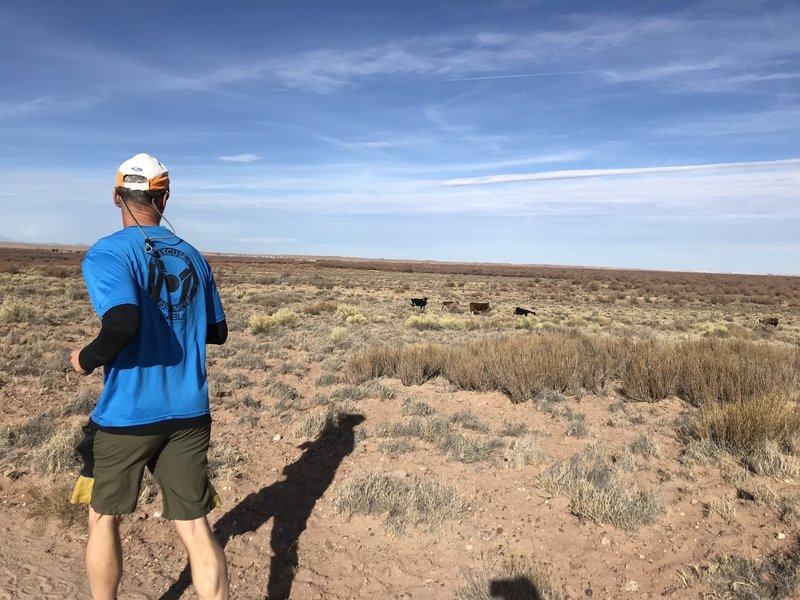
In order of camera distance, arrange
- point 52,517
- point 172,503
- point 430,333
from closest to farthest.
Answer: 1. point 172,503
2. point 52,517
3. point 430,333

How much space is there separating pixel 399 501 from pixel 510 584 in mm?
1182

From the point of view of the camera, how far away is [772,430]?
484cm

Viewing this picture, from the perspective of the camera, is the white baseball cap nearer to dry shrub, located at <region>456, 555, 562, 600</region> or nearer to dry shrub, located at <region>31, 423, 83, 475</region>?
dry shrub, located at <region>456, 555, 562, 600</region>

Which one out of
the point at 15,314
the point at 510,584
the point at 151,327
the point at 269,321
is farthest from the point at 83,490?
the point at 15,314

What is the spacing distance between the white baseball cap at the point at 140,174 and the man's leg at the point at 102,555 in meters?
1.33

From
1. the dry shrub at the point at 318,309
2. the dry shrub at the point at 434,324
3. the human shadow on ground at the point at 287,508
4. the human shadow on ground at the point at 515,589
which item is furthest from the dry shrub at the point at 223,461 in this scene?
the dry shrub at the point at 318,309

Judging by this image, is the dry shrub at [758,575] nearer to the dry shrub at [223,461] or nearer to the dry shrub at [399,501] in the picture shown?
the dry shrub at [399,501]

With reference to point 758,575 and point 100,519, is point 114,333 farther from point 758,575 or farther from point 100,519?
point 758,575

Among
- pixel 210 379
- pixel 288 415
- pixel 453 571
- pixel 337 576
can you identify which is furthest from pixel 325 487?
pixel 210 379

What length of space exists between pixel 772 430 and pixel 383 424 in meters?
3.68

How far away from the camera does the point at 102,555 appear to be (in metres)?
2.22

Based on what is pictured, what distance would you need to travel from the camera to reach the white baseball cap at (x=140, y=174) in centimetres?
218

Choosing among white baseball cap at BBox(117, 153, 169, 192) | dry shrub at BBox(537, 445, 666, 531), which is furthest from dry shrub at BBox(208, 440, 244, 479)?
white baseball cap at BBox(117, 153, 169, 192)

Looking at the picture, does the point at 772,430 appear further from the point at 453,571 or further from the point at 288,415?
the point at 288,415
